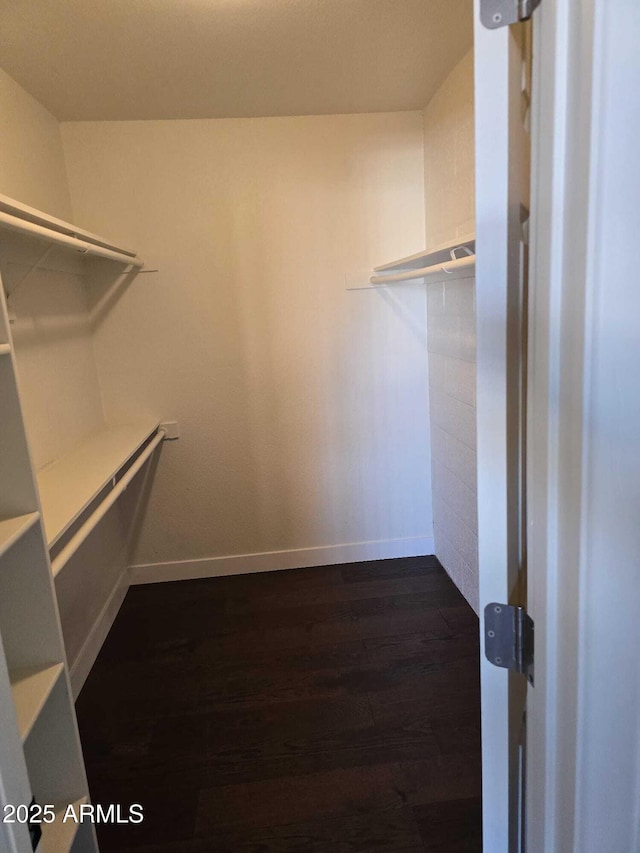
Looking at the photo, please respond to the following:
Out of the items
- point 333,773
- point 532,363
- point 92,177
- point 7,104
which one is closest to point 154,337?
point 92,177

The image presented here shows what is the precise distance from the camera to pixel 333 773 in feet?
5.56

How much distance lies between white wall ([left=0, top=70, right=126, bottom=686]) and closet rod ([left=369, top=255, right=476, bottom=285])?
140 centimetres

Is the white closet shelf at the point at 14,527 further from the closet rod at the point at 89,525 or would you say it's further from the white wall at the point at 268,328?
the white wall at the point at 268,328

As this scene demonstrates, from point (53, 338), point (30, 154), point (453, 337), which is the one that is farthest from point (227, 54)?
point (453, 337)

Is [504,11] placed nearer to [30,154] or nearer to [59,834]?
[59,834]

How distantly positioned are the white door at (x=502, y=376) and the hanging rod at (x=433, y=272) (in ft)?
1.83

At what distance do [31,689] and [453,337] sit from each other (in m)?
2.02

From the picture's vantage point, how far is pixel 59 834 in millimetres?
1203

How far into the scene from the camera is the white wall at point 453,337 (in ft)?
7.19

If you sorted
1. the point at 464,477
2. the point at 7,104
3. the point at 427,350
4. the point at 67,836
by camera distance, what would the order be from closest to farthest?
1. the point at 67,836
2. the point at 7,104
3. the point at 464,477
4. the point at 427,350

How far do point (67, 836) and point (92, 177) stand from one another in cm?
254

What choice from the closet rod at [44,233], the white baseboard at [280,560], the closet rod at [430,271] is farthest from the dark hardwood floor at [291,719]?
the closet rod at [44,233]

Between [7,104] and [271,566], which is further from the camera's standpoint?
[271,566]

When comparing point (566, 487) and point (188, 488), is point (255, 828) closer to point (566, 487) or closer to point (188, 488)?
point (566, 487)
